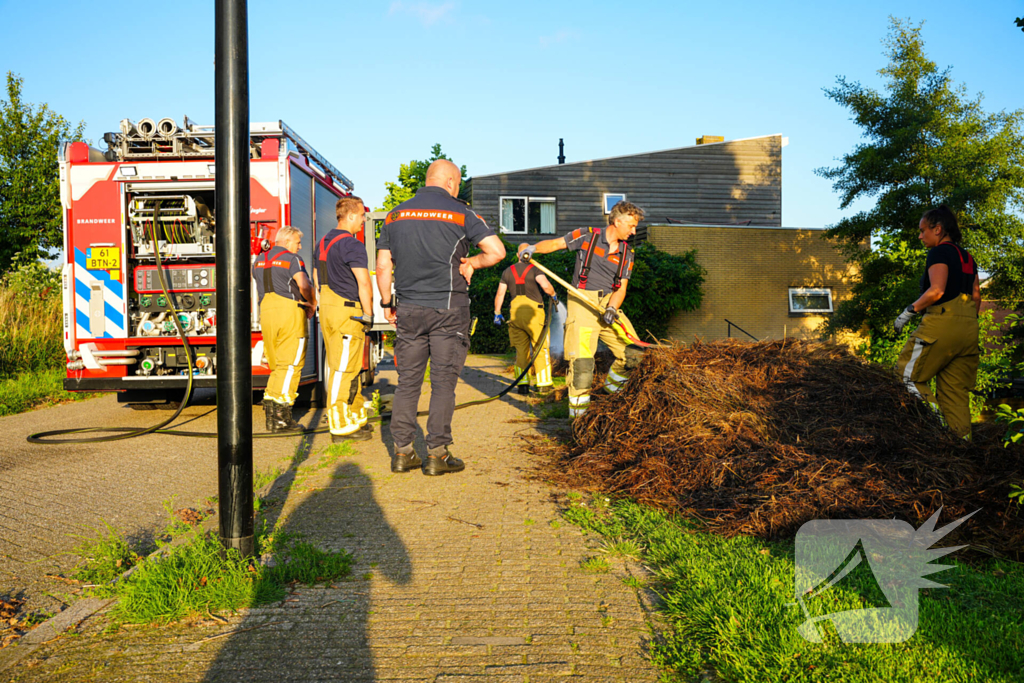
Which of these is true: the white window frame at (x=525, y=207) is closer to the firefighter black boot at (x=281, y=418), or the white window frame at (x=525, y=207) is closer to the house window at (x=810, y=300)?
the house window at (x=810, y=300)

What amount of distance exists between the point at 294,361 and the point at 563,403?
3131 millimetres

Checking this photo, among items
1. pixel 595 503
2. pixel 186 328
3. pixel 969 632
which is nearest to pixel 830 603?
pixel 969 632

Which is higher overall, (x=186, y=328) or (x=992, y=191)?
(x=992, y=191)

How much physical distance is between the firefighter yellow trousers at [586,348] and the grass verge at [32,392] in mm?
7234

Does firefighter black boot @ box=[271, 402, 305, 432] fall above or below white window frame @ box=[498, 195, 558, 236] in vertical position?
below

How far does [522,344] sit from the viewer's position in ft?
34.2

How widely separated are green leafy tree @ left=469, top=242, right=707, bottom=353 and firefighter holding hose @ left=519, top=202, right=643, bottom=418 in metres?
14.1

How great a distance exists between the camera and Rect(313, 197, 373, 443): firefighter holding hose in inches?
259

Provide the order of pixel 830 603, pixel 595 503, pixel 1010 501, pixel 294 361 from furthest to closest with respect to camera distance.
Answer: pixel 294 361
pixel 595 503
pixel 1010 501
pixel 830 603

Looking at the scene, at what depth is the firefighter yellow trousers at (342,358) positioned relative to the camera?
657 centimetres

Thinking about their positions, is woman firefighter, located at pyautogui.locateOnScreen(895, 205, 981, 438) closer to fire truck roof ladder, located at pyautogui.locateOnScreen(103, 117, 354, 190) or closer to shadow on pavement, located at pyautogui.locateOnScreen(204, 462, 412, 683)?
shadow on pavement, located at pyautogui.locateOnScreen(204, 462, 412, 683)

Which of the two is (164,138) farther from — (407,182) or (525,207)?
(407,182)

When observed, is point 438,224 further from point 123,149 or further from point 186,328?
point 123,149

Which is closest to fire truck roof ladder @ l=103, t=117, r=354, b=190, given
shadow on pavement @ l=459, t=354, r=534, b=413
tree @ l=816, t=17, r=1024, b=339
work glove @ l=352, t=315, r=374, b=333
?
work glove @ l=352, t=315, r=374, b=333
